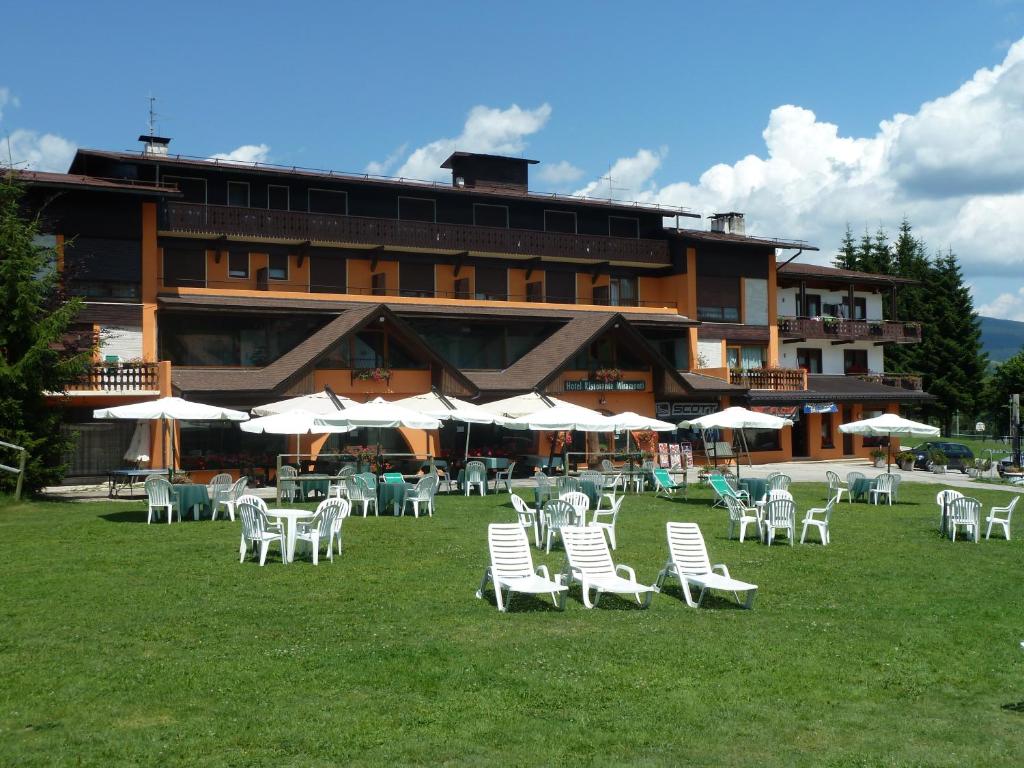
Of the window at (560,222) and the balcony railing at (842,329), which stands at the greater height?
the window at (560,222)

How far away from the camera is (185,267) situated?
35.5m

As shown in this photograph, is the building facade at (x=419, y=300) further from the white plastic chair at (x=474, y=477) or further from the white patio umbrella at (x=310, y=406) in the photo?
the white plastic chair at (x=474, y=477)

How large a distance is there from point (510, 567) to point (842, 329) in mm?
40764

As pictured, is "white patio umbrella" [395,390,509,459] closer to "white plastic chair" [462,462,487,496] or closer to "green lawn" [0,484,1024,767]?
"white plastic chair" [462,462,487,496]

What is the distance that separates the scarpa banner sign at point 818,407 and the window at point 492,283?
45.0ft

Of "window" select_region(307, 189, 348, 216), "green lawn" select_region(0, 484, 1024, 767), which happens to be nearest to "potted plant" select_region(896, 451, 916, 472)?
"window" select_region(307, 189, 348, 216)

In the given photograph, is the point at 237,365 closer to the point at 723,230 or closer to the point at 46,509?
the point at 46,509

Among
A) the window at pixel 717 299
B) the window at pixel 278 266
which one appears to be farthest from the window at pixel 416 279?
the window at pixel 717 299

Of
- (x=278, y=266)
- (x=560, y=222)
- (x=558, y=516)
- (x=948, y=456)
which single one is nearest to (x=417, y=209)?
(x=278, y=266)

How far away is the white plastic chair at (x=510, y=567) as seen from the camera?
12.2 m

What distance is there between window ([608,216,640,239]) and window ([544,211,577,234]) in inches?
69.6

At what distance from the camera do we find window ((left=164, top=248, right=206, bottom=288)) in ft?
115

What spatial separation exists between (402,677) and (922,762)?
4.20 meters

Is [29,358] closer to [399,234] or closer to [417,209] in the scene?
[399,234]
